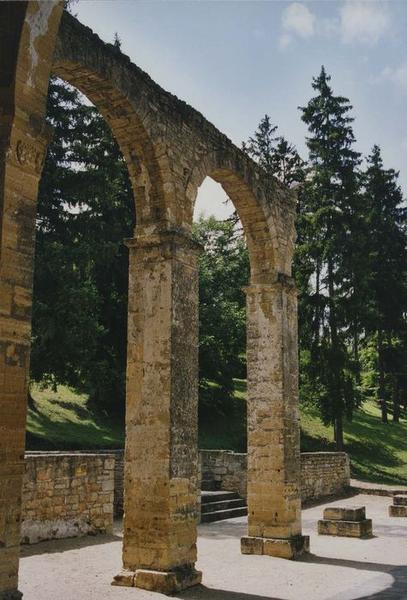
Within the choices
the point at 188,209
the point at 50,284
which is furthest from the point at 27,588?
the point at 50,284

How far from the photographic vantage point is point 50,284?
18.6 meters

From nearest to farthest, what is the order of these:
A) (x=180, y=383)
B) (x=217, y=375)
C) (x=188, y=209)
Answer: (x=180, y=383) → (x=188, y=209) → (x=217, y=375)

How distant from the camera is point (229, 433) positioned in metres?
24.8

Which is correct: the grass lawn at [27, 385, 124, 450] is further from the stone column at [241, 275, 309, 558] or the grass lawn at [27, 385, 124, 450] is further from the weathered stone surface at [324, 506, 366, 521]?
the stone column at [241, 275, 309, 558]

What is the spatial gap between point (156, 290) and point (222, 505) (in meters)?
8.93

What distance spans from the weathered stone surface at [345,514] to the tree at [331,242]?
383 inches

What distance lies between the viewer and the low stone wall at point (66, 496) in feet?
34.9

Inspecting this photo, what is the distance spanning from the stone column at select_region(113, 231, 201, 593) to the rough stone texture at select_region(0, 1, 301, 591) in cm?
2

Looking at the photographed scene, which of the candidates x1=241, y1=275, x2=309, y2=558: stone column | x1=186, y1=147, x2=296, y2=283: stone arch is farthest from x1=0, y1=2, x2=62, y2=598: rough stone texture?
x1=241, y1=275, x2=309, y2=558: stone column

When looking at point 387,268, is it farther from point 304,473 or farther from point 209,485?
point 209,485

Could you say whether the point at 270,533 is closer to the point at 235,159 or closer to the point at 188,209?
the point at 188,209

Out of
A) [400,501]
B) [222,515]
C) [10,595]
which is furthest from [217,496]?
[10,595]

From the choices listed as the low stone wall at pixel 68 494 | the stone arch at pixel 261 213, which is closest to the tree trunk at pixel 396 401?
the low stone wall at pixel 68 494

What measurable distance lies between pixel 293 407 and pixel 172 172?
503 centimetres
